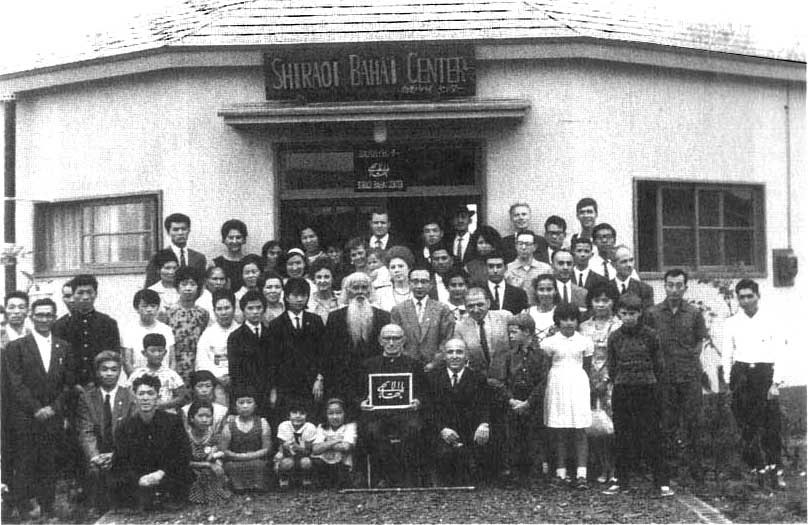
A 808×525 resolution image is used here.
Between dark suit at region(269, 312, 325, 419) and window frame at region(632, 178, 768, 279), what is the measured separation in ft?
9.52

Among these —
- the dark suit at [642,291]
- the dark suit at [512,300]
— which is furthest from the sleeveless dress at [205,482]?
the dark suit at [642,291]

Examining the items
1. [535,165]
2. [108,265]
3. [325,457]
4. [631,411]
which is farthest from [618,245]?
[108,265]

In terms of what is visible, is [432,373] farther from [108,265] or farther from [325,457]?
[108,265]

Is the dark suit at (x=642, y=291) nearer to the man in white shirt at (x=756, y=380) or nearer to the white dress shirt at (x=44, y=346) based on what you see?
the man in white shirt at (x=756, y=380)

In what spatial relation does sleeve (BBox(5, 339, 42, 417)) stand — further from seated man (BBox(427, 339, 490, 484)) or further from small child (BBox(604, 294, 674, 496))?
small child (BBox(604, 294, 674, 496))

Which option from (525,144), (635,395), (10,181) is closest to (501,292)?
(635,395)

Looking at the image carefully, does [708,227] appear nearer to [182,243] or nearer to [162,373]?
[182,243]

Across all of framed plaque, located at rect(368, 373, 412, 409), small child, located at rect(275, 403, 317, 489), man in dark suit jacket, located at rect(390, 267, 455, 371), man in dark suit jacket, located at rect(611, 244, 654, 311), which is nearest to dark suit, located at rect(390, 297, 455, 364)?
man in dark suit jacket, located at rect(390, 267, 455, 371)

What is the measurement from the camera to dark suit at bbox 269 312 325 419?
20.0 feet

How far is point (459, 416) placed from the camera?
234 inches

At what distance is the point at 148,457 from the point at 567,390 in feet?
9.35

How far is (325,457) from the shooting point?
5949 mm

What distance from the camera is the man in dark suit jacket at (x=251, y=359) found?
6070 mm

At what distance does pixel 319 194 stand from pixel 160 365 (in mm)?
2178
